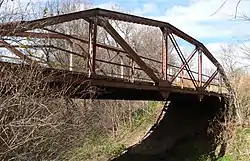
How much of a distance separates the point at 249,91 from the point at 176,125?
478 cm

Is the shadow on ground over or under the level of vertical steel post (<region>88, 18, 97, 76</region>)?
under

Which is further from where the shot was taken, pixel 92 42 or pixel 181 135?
pixel 181 135

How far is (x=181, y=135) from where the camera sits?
2377cm

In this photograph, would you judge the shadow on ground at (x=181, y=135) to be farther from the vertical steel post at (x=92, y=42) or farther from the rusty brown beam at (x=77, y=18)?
the vertical steel post at (x=92, y=42)

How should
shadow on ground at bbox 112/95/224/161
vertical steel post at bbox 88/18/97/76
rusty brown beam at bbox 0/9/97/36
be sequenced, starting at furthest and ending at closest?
shadow on ground at bbox 112/95/224/161 → vertical steel post at bbox 88/18/97/76 → rusty brown beam at bbox 0/9/97/36

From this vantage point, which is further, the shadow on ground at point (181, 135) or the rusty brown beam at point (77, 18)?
the shadow on ground at point (181, 135)

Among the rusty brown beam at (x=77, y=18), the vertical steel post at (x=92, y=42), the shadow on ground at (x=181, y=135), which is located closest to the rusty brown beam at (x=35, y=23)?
the rusty brown beam at (x=77, y=18)

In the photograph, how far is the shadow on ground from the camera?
21722mm

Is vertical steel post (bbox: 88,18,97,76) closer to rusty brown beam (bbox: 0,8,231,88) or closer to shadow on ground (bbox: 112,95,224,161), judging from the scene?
rusty brown beam (bbox: 0,8,231,88)

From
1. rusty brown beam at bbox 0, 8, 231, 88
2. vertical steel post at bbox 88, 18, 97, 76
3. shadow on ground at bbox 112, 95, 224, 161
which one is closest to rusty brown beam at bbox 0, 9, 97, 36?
rusty brown beam at bbox 0, 8, 231, 88

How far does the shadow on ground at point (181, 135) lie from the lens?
21722mm

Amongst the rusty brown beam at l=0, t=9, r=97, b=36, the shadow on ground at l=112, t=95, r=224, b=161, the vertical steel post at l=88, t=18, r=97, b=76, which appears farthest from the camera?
the shadow on ground at l=112, t=95, r=224, b=161

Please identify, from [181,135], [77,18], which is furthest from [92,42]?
[181,135]

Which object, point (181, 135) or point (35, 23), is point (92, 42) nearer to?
point (35, 23)
